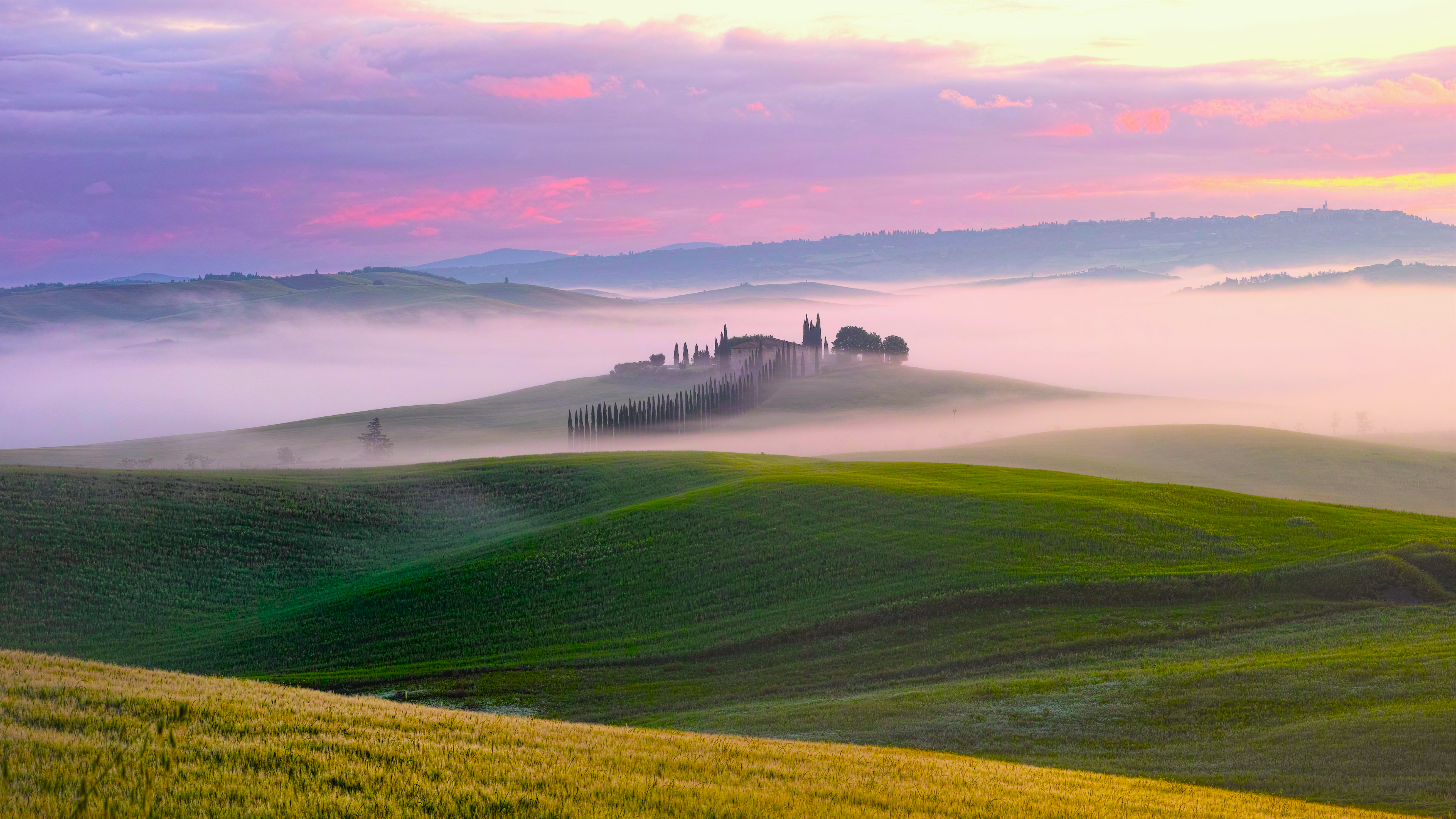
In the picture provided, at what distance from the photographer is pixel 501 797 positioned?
12.9 meters

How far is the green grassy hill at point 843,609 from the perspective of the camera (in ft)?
101

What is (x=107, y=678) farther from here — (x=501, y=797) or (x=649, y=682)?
(x=649, y=682)

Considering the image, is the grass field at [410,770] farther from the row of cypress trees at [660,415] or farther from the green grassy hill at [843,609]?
the row of cypress trees at [660,415]

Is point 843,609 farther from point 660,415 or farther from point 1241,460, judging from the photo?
point 660,415

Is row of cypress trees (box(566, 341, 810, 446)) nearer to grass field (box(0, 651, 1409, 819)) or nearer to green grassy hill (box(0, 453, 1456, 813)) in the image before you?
green grassy hill (box(0, 453, 1456, 813))

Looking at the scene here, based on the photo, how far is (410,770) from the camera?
A: 1375cm

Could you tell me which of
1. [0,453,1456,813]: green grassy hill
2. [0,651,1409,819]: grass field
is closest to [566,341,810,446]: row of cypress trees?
[0,453,1456,813]: green grassy hill

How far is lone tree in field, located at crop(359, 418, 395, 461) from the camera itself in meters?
172

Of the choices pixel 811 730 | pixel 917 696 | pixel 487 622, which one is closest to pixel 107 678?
pixel 811 730

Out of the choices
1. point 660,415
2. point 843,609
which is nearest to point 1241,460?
point 843,609

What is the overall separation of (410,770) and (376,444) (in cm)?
17031

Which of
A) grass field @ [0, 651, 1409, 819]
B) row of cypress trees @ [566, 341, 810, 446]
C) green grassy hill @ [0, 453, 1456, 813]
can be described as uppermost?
row of cypress trees @ [566, 341, 810, 446]

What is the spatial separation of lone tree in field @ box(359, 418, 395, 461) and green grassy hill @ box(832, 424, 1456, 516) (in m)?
85.3

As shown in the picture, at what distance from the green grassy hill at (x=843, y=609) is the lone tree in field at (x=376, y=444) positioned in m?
91.8
